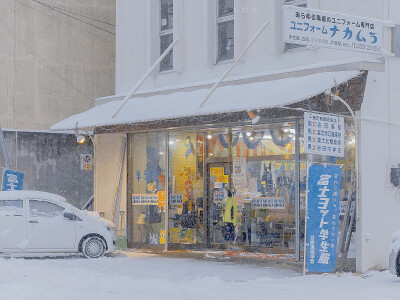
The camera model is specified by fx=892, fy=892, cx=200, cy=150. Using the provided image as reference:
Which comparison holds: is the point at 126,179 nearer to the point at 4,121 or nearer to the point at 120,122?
the point at 120,122

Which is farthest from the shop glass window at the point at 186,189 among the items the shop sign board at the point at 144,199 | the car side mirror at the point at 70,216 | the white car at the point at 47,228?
the car side mirror at the point at 70,216

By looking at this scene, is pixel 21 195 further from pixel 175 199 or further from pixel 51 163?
pixel 51 163

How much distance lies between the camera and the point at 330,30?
1589cm

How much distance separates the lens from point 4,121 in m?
31.7

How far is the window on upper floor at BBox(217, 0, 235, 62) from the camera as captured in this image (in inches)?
877

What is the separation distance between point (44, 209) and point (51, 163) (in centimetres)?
1158

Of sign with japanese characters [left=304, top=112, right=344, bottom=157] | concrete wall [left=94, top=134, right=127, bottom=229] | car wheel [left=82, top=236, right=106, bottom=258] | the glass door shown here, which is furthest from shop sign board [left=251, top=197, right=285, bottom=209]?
sign with japanese characters [left=304, top=112, right=344, bottom=157]

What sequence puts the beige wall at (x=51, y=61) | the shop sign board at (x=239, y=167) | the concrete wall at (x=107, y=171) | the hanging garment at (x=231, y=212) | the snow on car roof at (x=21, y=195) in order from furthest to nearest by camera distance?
the beige wall at (x=51, y=61) < the concrete wall at (x=107, y=171) < the hanging garment at (x=231, y=212) < the shop sign board at (x=239, y=167) < the snow on car roof at (x=21, y=195)

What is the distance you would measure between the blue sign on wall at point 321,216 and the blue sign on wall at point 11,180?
12.1m

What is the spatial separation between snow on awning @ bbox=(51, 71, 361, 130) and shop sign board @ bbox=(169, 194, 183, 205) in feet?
8.58

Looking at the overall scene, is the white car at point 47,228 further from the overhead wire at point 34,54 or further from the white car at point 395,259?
the overhead wire at point 34,54

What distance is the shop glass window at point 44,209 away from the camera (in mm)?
21609

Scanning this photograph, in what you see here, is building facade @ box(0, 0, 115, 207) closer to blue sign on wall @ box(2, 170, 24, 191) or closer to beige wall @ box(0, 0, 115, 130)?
beige wall @ box(0, 0, 115, 130)

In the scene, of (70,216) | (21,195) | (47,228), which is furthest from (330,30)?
(21,195)
